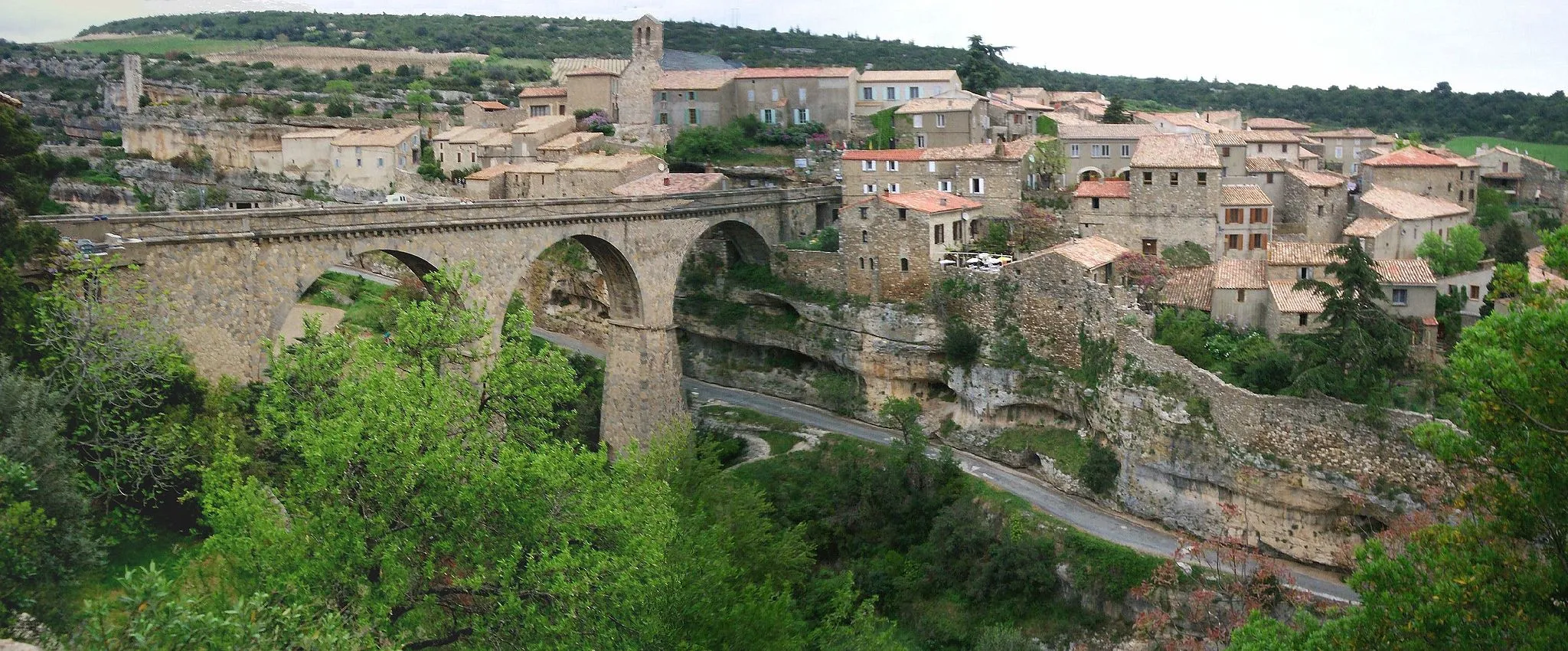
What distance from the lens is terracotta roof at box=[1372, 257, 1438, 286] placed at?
1372 inches

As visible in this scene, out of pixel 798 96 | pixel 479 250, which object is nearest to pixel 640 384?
pixel 479 250

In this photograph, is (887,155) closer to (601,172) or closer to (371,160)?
(601,172)

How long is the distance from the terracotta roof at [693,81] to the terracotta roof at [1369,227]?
105 ft

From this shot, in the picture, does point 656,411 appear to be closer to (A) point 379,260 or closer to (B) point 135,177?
(A) point 379,260

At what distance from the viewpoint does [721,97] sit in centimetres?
6203

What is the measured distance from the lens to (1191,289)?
38.1 metres

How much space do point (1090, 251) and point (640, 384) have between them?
15.9m

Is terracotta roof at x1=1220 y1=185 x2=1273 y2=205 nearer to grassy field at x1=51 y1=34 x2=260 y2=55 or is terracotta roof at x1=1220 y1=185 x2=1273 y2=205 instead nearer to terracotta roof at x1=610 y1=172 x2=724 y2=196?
terracotta roof at x1=610 y1=172 x2=724 y2=196

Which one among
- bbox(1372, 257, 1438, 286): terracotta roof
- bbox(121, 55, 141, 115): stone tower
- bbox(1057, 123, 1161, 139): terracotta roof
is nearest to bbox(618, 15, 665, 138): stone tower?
bbox(1057, 123, 1161, 139): terracotta roof

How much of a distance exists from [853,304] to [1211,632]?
19921 millimetres

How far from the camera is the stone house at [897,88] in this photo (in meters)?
60.8

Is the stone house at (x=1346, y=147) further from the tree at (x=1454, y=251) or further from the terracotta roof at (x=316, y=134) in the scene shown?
the terracotta roof at (x=316, y=134)

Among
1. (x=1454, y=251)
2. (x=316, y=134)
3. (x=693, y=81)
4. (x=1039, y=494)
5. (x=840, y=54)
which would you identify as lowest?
(x=1039, y=494)

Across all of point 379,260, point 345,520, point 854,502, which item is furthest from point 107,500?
point 379,260
